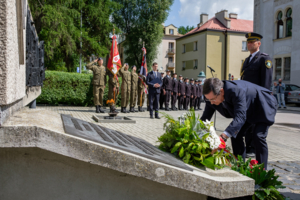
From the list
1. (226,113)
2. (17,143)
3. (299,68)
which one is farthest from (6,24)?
(299,68)

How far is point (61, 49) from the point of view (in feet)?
66.7

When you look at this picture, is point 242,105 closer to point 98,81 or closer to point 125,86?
point 98,81

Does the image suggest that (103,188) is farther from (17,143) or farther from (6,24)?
(6,24)

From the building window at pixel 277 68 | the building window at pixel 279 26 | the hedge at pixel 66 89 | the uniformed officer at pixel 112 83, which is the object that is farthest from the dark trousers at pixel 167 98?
the building window at pixel 279 26

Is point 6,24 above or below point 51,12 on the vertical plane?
below

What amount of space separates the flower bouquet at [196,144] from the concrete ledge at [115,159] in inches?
10.7

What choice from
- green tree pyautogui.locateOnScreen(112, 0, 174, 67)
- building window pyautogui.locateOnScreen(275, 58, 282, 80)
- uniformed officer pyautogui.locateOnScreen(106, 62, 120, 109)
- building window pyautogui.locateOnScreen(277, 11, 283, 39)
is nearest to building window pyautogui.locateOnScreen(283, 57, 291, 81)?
building window pyautogui.locateOnScreen(275, 58, 282, 80)

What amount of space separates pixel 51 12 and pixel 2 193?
685 inches

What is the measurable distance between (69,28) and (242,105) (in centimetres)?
1888

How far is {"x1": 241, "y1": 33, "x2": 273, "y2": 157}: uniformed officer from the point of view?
457 cm

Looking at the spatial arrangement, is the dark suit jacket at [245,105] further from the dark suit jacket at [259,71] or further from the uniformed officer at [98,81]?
the uniformed officer at [98,81]

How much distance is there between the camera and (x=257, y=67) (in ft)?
15.4

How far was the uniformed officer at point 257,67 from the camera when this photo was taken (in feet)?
15.0

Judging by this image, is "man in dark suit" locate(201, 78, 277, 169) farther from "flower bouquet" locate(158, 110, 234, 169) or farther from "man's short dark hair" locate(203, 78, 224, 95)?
"flower bouquet" locate(158, 110, 234, 169)
